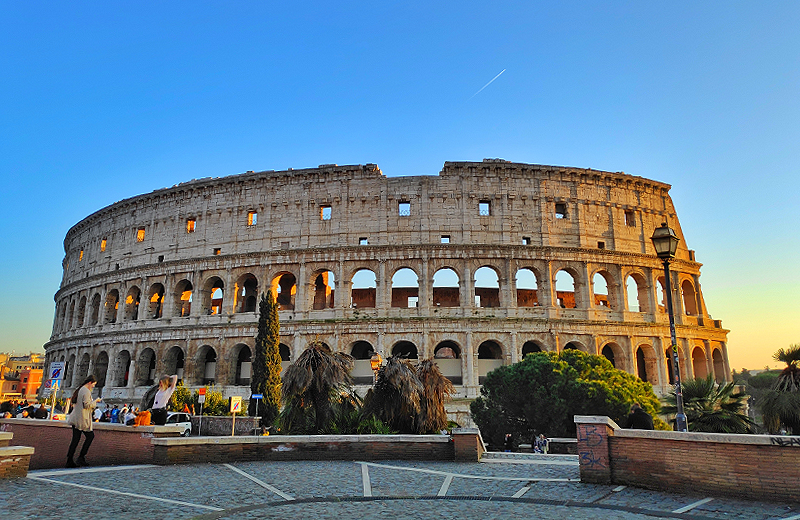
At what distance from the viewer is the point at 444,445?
486 inches

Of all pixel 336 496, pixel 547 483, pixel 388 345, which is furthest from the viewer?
pixel 388 345

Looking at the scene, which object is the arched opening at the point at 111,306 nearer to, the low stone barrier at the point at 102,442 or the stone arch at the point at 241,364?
the stone arch at the point at 241,364

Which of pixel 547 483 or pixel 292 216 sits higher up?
pixel 292 216

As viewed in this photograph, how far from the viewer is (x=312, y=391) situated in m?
15.8

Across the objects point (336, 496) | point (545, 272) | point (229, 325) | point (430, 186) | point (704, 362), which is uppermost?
point (430, 186)

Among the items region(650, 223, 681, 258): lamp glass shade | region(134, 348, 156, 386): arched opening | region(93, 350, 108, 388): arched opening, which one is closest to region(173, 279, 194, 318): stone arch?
region(134, 348, 156, 386): arched opening

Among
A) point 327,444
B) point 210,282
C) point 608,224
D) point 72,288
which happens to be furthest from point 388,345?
point 72,288

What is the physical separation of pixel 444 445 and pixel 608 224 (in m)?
28.2

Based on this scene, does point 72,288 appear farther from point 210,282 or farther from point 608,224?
point 608,224

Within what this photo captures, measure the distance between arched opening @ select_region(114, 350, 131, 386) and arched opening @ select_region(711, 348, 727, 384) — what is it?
142ft

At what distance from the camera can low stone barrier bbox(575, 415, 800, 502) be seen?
7266 millimetres

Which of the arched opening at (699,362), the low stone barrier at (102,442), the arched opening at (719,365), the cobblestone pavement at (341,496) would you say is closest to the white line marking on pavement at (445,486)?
the cobblestone pavement at (341,496)

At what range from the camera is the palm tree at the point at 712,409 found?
18250 mm

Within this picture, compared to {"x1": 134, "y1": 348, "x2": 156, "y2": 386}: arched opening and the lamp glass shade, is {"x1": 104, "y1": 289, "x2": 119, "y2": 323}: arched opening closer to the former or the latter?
{"x1": 134, "y1": 348, "x2": 156, "y2": 386}: arched opening
